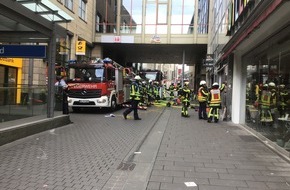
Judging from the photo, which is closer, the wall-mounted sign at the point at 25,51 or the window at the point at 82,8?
the wall-mounted sign at the point at 25,51

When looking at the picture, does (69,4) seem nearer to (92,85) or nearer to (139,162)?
(92,85)

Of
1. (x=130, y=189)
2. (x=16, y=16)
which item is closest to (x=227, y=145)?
(x=130, y=189)

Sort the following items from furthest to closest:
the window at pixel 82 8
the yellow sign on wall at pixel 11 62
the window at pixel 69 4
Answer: the window at pixel 82 8, the window at pixel 69 4, the yellow sign on wall at pixel 11 62

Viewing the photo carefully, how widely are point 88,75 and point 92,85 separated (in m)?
0.78

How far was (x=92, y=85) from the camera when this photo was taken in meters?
→ 18.6

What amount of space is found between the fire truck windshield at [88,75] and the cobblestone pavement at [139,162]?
760 cm

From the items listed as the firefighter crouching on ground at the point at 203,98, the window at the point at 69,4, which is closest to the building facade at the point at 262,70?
the firefighter crouching on ground at the point at 203,98

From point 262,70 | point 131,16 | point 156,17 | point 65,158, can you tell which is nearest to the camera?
point 65,158

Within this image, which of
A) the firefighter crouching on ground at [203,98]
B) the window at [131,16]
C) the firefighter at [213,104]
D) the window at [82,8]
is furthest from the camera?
the window at [131,16]

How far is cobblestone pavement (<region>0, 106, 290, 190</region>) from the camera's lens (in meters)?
5.88

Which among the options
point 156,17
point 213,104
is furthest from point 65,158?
point 156,17

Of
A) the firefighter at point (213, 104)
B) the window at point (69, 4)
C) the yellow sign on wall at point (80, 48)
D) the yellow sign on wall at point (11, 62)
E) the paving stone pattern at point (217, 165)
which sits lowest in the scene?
the paving stone pattern at point (217, 165)

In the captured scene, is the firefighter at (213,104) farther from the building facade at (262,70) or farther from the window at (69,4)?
the window at (69,4)

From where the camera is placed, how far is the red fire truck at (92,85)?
18.5 meters
